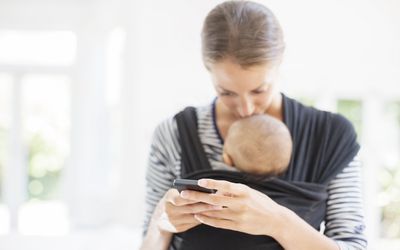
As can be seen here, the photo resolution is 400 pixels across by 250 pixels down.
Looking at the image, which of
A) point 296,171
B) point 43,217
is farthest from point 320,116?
point 43,217

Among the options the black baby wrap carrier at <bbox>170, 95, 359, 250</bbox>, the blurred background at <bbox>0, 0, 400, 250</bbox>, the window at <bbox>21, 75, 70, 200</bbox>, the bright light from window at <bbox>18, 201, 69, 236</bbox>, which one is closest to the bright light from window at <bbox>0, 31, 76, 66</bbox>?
the blurred background at <bbox>0, 0, 400, 250</bbox>

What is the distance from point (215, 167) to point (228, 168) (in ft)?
0.09

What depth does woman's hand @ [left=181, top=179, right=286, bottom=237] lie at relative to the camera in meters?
0.74

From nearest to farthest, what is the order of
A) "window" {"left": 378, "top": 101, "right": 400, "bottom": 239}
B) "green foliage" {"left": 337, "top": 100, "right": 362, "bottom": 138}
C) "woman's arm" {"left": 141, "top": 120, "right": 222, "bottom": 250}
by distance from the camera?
"woman's arm" {"left": 141, "top": 120, "right": 222, "bottom": 250}, "window" {"left": 378, "top": 101, "right": 400, "bottom": 239}, "green foliage" {"left": 337, "top": 100, "right": 362, "bottom": 138}

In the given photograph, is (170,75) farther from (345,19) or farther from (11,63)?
(11,63)

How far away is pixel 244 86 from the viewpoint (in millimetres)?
881

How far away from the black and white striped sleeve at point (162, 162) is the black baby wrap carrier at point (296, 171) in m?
0.02

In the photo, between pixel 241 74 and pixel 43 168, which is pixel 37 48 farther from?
pixel 241 74

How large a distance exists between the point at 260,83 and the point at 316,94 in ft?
5.42

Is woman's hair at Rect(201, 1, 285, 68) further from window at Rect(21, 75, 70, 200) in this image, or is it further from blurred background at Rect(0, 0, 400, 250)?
window at Rect(21, 75, 70, 200)

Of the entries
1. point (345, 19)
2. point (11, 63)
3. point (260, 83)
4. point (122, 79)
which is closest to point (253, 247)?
point (260, 83)

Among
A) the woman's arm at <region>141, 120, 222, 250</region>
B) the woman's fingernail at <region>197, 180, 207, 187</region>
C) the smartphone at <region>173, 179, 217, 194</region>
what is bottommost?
the woman's arm at <region>141, 120, 222, 250</region>

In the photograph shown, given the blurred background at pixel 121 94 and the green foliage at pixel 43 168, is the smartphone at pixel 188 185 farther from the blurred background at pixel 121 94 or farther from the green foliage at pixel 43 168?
the green foliage at pixel 43 168

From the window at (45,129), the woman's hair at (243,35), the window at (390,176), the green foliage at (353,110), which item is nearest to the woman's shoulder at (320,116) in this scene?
the woman's hair at (243,35)
